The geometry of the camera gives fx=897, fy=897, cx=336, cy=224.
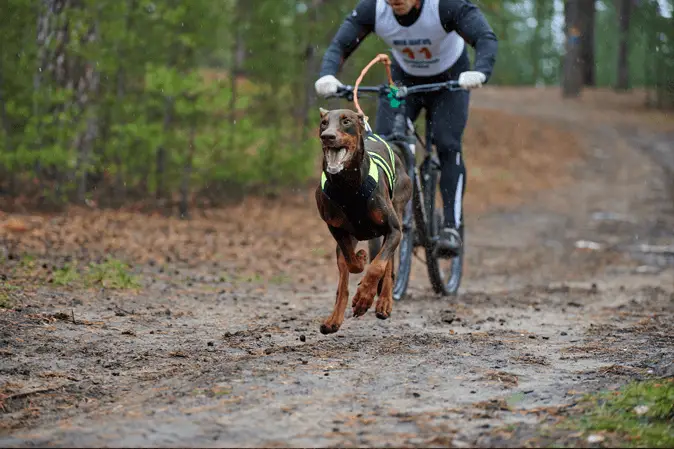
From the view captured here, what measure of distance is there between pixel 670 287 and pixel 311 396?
22.9 ft

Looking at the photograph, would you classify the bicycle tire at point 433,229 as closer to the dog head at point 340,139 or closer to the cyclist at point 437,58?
the cyclist at point 437,58

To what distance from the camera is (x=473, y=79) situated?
6641 mm

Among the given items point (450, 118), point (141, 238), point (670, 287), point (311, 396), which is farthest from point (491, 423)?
point (141, 238)

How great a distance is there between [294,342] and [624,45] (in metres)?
42.7

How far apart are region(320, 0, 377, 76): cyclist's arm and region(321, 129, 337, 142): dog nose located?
202 centimetres

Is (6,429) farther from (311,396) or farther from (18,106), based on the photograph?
(18,106)

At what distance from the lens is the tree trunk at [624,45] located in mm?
42938

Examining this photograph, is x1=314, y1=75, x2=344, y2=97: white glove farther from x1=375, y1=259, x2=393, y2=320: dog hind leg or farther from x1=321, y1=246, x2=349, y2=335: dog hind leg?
x1=321, y1=246, x2=349, y2=335: dog hind leg

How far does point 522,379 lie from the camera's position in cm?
492

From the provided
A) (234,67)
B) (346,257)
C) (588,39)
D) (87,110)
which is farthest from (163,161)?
(588,39)

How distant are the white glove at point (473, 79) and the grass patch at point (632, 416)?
283cm

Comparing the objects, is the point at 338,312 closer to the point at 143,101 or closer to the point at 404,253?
the point at 404,253

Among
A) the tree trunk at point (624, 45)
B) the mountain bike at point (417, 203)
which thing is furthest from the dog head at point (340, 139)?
the tree trunk at point (624, 45)

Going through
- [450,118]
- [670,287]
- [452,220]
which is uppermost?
[450,118]
